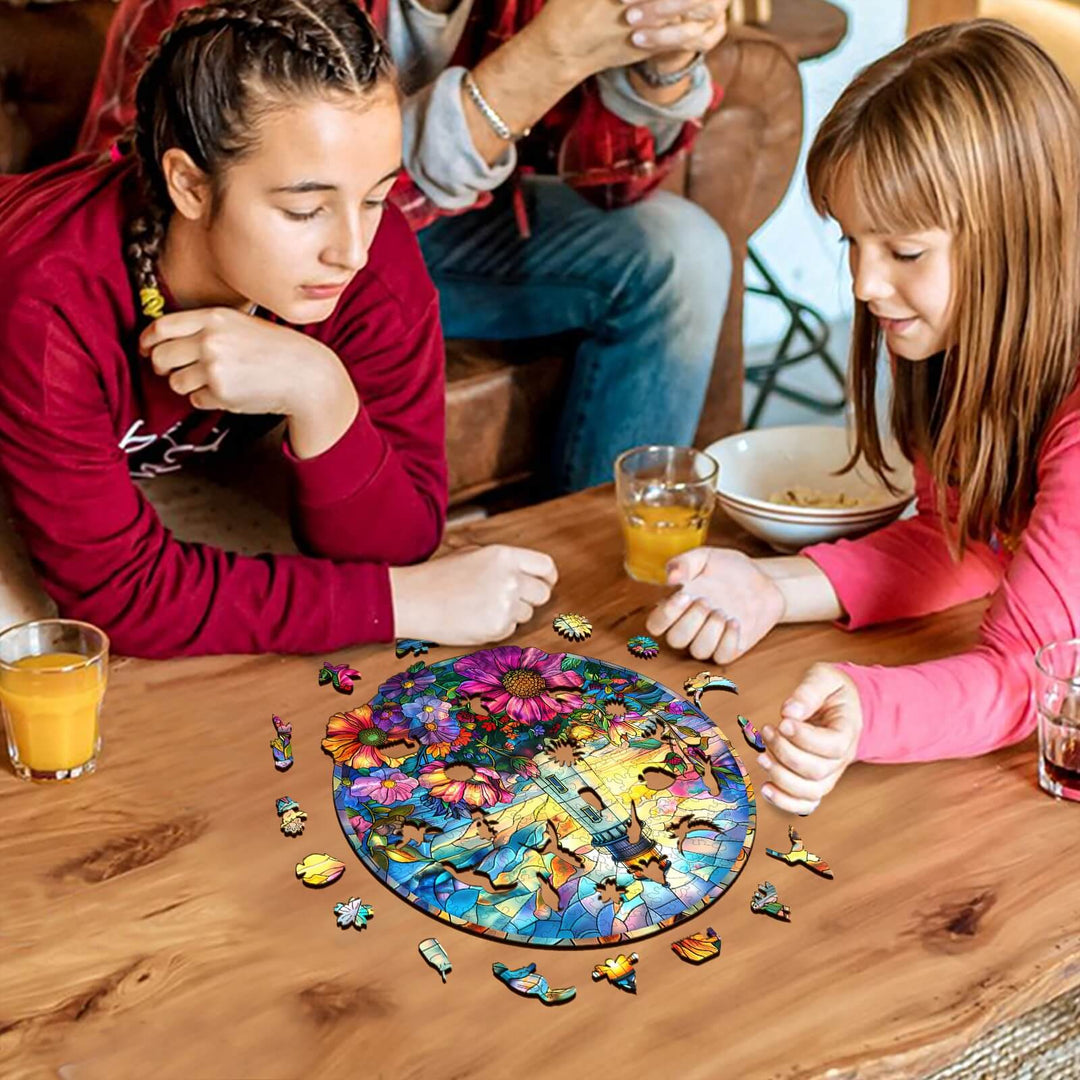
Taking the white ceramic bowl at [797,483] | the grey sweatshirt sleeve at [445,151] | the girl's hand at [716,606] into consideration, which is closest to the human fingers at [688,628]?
the girl's hand at [716,606]

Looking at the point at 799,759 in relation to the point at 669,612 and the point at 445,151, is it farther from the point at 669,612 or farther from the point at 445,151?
the point at 445,151

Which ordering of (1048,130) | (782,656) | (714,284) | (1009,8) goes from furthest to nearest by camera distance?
(1009,8) < (714,284) < (782,656) < (1048,130)

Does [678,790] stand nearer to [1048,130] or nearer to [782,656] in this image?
→ [782,656]

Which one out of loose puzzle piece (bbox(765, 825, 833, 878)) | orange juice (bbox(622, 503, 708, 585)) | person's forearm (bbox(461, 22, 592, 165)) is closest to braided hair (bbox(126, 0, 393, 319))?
person's forearm (bbox(461, 22, 592, 165))

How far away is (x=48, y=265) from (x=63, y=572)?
268 millimetres

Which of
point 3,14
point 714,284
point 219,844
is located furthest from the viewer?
point 714,284

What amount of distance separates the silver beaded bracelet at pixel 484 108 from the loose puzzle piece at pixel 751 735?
31.6 inches

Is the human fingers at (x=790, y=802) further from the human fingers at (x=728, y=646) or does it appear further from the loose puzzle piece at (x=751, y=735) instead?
the human fingers at (x=728, y=646)

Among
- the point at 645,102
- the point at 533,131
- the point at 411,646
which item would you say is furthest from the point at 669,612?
the point at 533,131

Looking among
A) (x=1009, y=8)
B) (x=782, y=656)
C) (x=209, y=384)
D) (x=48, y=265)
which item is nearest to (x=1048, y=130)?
(x=782, y=656)

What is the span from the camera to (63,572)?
1.33m

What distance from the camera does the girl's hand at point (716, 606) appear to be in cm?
131

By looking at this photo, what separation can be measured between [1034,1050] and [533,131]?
137 centimetres

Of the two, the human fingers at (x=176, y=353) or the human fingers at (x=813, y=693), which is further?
the human fingers at (x=176, y=353)
